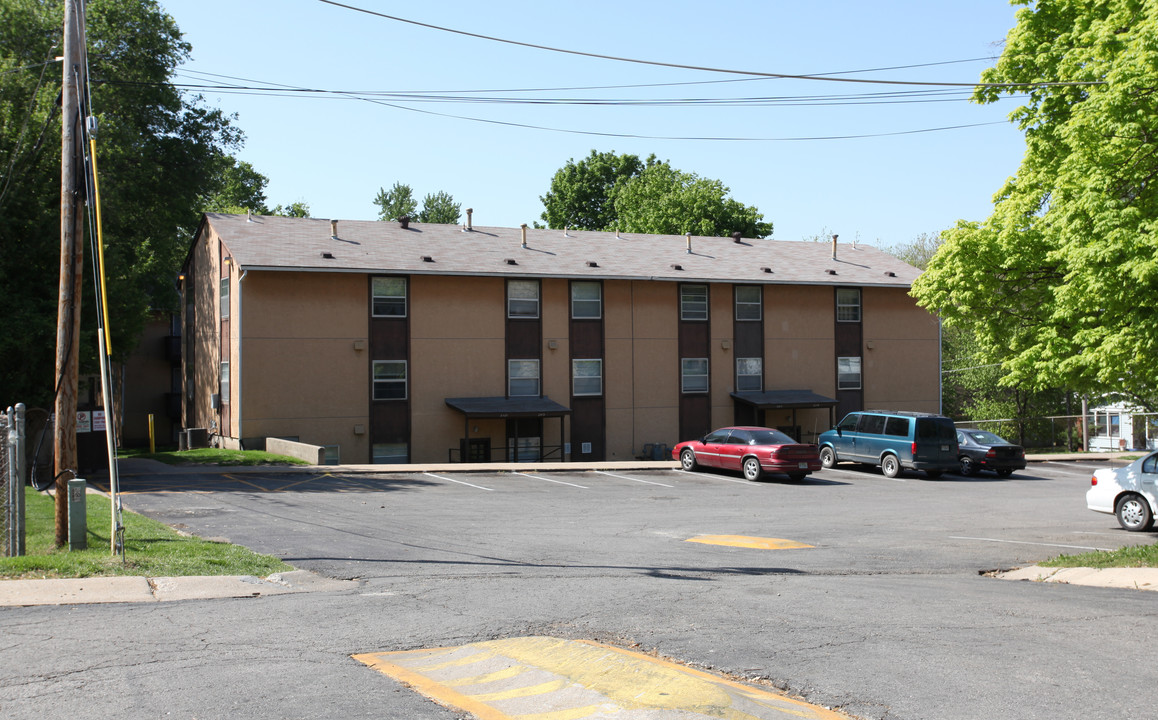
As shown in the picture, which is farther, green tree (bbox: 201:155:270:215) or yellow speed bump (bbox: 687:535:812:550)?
green tree (bbox: 201:155:270:215)

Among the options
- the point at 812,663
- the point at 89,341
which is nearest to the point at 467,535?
the point at 812,663

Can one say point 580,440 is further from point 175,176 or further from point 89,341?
point 175,176

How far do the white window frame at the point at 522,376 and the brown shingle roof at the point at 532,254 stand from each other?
330cm

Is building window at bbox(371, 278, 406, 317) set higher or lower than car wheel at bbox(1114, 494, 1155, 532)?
higher

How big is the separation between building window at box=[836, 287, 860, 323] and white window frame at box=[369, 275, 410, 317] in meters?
18.8

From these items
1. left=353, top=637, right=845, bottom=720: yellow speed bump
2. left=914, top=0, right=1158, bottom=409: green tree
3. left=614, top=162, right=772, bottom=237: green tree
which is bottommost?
left=353, top=637, right=845, bottom=720: yellow speed bump

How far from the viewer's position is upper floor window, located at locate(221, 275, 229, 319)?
33.9 meters

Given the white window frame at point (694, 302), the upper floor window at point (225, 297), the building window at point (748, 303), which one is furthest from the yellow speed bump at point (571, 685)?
the building window at point (748, 303)

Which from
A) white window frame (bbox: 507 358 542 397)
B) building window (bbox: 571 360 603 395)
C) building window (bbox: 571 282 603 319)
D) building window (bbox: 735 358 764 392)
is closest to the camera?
white window frame (bbox: 507 358 542 397)

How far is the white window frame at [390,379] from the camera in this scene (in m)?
33.2

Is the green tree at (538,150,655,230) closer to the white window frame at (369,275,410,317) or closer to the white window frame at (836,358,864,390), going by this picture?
the white window frame at (836,358,864,390)

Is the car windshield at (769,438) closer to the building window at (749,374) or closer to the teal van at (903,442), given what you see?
the teal van at (903,442)

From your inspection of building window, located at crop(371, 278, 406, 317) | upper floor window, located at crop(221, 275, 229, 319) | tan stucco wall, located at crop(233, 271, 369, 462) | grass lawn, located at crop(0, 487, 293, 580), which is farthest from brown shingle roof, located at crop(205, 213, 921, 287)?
grass lawn, located at crop(0, 487, 293, 580)

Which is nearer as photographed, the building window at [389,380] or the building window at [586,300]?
the building window at [389,380]
